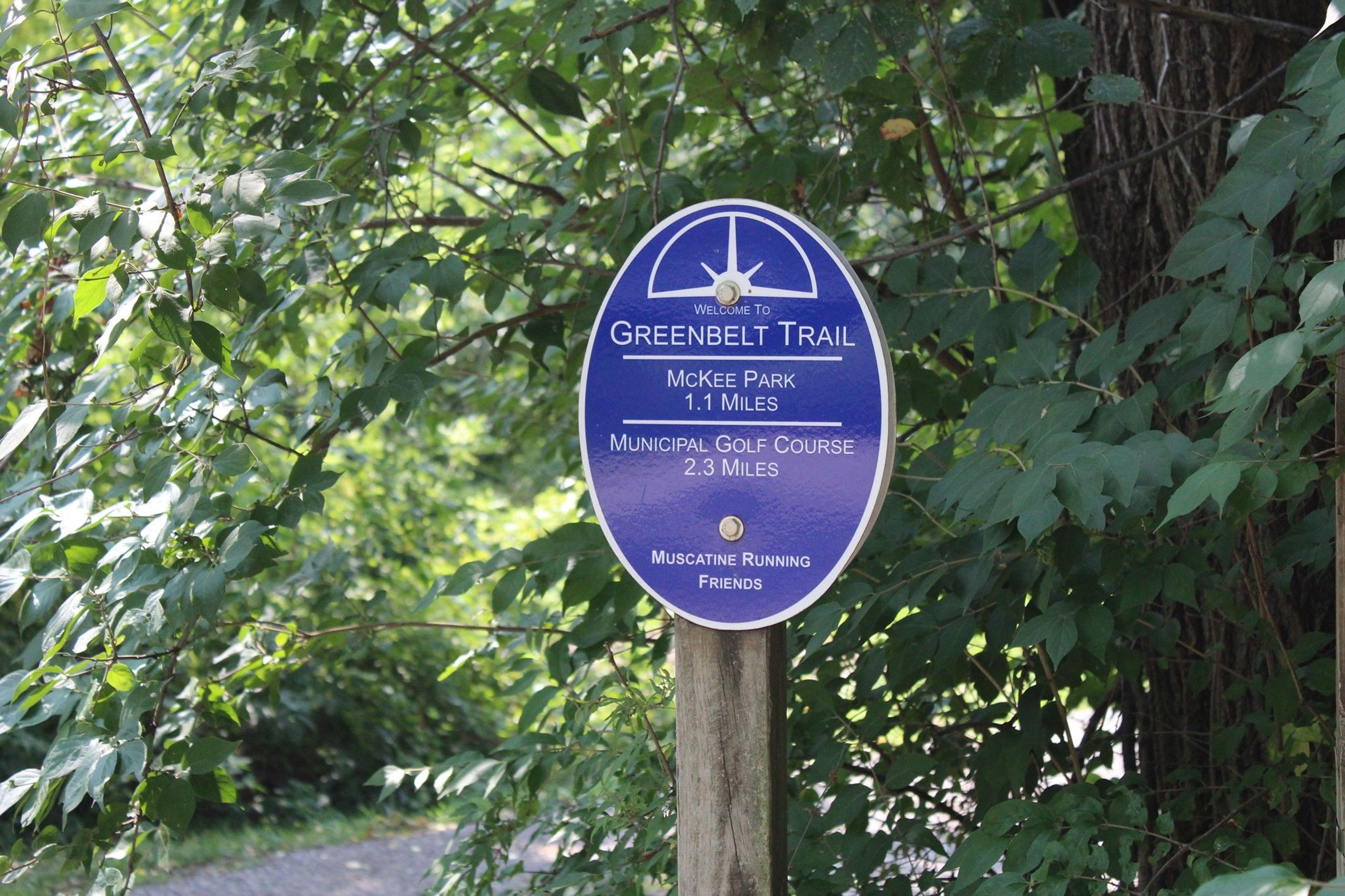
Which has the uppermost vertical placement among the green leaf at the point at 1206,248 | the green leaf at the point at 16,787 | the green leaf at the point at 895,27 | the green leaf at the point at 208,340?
the green leaf at the point at 895,27

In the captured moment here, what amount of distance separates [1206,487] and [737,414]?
1.89 feet

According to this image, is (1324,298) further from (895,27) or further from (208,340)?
(208,340)

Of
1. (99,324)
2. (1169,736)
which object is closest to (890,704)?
(1169,736)

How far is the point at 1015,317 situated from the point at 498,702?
541 cm

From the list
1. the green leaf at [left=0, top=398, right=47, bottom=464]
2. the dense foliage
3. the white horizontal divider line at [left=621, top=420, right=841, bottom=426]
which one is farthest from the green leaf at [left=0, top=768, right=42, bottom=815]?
the white horizontal divider line at [left=621, top=420, right=841, bottom=426]

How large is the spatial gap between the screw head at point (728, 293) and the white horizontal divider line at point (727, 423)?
0.51ft

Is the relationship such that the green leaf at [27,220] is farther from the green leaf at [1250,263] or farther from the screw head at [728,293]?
the green leaf at [1250,263]

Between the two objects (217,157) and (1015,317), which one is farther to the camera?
(217,157)

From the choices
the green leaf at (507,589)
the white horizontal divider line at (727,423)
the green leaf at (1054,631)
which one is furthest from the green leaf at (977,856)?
the green leaf at (507,589)

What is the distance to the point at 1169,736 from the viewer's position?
2.62m

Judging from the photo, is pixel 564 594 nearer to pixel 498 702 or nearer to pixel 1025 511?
pixel 1025 511

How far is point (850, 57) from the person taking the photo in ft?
6.98

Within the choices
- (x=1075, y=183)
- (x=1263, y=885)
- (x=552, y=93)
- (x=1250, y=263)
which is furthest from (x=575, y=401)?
(x=1263, y=885)

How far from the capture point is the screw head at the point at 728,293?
5.13 ft
